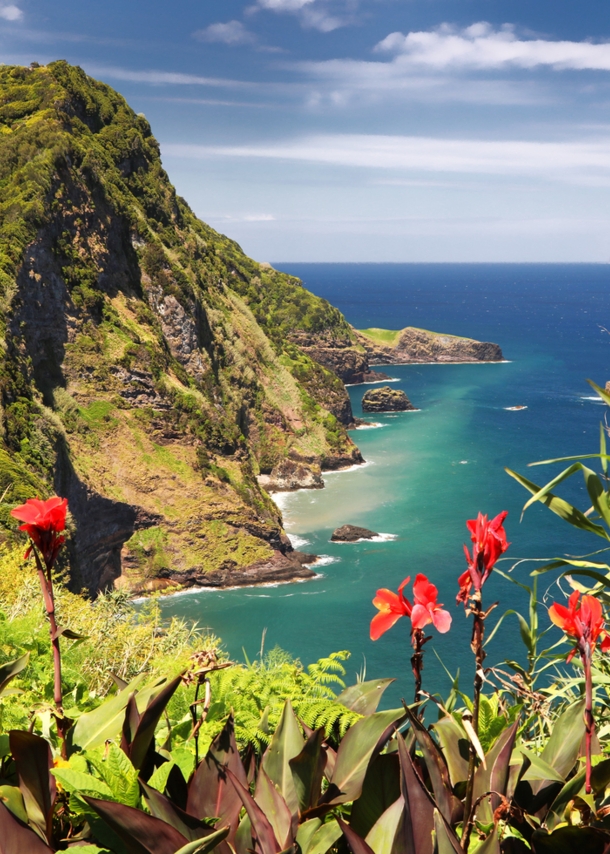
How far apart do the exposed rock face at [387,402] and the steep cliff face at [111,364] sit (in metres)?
43.6

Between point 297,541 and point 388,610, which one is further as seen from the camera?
point 297,541

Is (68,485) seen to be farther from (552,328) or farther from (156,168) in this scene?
(552,328)

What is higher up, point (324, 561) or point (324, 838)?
point (324, 838)

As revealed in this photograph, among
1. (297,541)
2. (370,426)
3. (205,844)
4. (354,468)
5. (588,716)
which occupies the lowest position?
(297,541)

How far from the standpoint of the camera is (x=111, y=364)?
195ft

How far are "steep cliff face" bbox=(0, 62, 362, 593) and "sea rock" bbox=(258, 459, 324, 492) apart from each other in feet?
36.0

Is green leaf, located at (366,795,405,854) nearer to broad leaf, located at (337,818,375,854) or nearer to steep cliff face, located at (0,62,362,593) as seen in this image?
broad leaf, located at (337,818,375,854)

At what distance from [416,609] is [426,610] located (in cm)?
4

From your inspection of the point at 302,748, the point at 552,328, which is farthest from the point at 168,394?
the point at 552,328

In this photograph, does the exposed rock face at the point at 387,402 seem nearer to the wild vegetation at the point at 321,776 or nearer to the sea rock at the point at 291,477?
the sea rock at the point at 291,477

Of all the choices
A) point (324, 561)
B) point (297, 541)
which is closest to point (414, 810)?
point (324, 561)

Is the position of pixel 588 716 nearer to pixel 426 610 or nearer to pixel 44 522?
pixel 426 610

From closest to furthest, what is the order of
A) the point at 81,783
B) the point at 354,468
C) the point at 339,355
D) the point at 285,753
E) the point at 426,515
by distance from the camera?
1. the point at 81,783
2. the point at 285,753
3. the point at 426,515
4. the point at 354,468
5. the point at 339,355

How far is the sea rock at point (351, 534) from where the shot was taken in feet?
213
